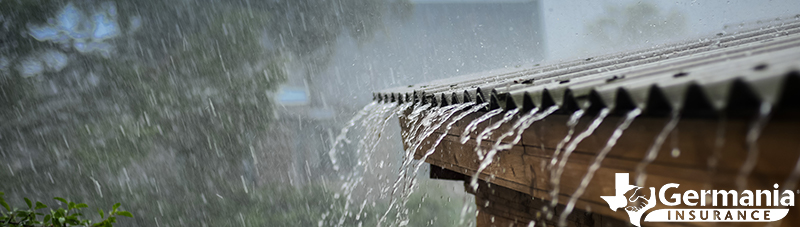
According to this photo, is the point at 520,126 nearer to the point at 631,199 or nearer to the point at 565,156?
the point at 565,156

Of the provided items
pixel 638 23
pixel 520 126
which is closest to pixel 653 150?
pixel 520 126

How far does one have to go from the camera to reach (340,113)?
763 inches

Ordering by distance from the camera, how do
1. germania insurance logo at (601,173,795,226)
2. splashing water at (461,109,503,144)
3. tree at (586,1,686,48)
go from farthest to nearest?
tree at (586,1,686,48), splashing water at (461,109,503,144), germania insurance logo at (601,173,795,226)

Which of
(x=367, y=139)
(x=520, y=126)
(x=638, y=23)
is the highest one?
(x=520, y=126)

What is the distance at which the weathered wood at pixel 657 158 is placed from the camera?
3.46ft

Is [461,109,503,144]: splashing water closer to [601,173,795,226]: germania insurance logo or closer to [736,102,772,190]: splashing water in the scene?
[601,173,795,226]: germania insurance logo

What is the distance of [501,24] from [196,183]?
2103 cm

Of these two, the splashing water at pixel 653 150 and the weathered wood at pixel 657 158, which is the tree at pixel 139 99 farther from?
the splashing water at pixel 653 150

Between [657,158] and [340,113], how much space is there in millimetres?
18346

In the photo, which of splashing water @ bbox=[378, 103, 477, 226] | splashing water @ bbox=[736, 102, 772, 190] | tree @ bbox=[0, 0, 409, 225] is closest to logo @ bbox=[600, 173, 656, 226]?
splashing water @ bbox=[736, 102, 772, 190]

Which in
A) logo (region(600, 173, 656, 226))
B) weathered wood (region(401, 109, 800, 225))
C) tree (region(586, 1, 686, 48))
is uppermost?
weathered wood (region(401, 109, 800, 225))

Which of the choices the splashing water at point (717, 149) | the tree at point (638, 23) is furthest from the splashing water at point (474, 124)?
the tree at point (638, 23)

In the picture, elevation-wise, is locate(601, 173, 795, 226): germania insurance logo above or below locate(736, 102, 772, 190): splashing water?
below

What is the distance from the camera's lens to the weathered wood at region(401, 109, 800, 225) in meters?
1.06
